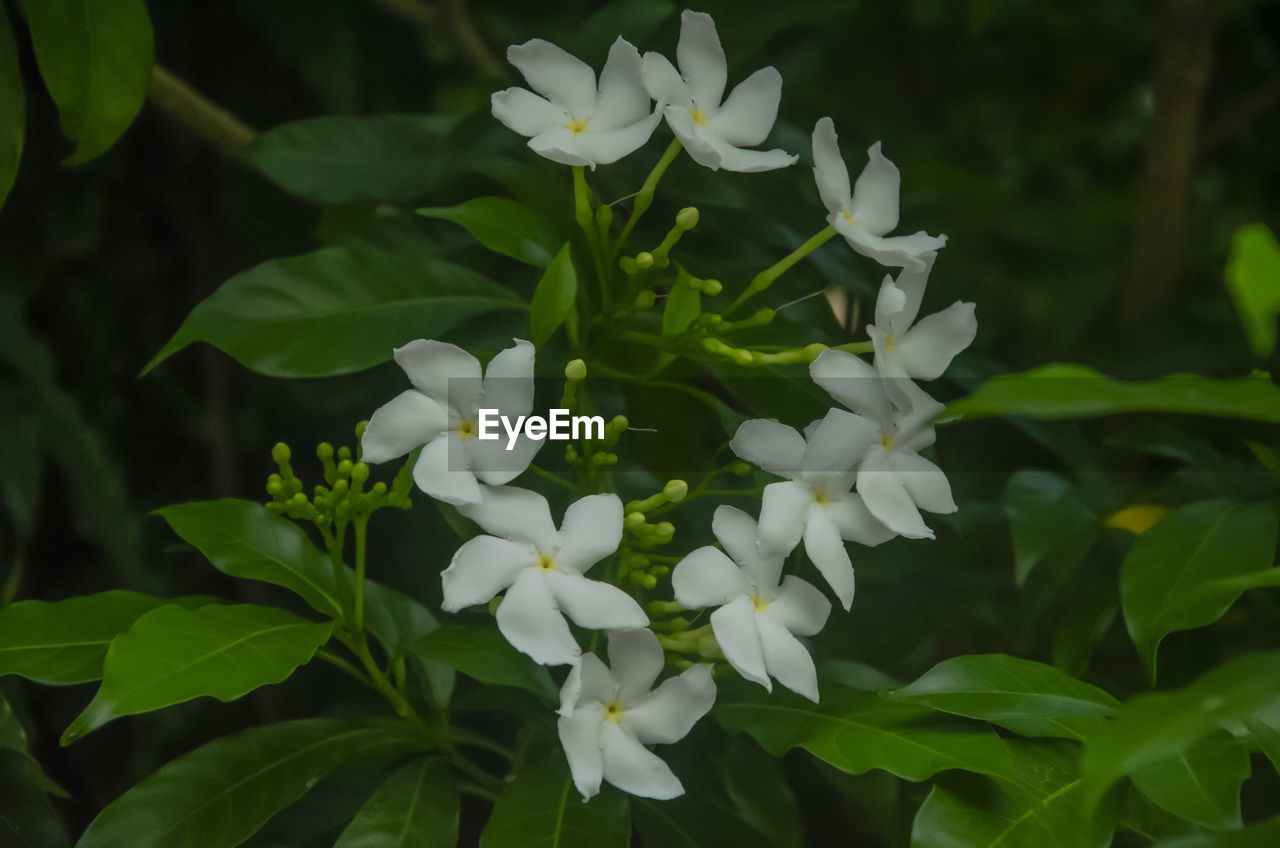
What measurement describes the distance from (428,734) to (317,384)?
416 mm

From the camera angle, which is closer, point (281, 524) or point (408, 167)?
point (281, 524)

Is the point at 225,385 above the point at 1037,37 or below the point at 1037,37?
below

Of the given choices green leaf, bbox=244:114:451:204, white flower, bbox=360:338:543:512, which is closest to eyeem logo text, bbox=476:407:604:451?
white flower, bbox=360:338:543:512

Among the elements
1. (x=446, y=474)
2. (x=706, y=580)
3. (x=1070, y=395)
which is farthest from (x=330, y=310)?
(x=1070, y=395)

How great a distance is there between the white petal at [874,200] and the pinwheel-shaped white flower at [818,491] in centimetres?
16

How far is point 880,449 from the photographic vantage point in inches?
22.6

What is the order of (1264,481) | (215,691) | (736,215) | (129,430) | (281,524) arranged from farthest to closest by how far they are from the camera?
(129,430), (736,215), (1264,481), (281,524), (215,691)

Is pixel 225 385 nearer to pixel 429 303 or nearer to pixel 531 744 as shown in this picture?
pixel 429 303

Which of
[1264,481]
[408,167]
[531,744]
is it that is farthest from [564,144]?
[1264,481]

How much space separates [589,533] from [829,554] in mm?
140

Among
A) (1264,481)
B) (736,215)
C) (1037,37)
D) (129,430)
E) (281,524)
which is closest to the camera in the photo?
(281,524)

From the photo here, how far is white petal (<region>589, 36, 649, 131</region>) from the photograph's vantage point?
2.04ft

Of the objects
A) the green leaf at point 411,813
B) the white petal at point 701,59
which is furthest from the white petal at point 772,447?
the green leaf at point 411,813

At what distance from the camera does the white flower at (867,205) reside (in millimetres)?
606
